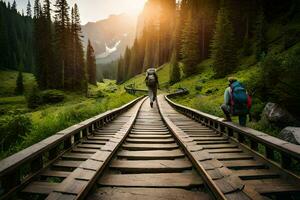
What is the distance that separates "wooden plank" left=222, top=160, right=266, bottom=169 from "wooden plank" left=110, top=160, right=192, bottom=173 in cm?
78

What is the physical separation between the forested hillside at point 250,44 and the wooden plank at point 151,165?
537 cm

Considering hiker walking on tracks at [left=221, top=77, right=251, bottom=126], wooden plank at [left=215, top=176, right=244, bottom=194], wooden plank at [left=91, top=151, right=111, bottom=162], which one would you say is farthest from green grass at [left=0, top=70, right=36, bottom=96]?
wooden plank at [left=215, top=176, right=244, bottom=194]

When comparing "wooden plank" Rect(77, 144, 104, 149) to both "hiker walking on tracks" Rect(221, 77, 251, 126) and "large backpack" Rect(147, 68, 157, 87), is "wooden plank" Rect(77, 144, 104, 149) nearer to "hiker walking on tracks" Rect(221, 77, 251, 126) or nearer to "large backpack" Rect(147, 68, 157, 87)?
"hiker walking on tracks" Rect(221, 77, 251, 126)

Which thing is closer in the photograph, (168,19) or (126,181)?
(126,181)

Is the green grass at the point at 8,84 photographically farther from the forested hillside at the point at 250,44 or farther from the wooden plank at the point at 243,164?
the wooden plank at the point at 243,164

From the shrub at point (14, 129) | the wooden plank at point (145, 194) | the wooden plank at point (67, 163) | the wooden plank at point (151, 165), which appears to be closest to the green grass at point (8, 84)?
the shrub at point (14, 129)

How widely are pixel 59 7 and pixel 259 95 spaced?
156 feet

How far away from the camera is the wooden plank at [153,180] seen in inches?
136

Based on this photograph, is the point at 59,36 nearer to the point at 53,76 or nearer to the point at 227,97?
the point at 53,76

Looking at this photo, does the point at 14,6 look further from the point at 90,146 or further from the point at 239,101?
the point at 239,101

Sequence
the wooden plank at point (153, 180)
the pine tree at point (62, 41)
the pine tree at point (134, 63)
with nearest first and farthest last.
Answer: the wooden plank at point (153, 180) → the pine tree at point (62, 41) → the pine tree at point (134, 63)

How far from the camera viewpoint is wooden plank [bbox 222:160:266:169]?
423 cm

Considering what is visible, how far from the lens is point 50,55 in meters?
51.4

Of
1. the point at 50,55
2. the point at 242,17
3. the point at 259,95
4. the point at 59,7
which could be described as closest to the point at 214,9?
the point at 242,17
